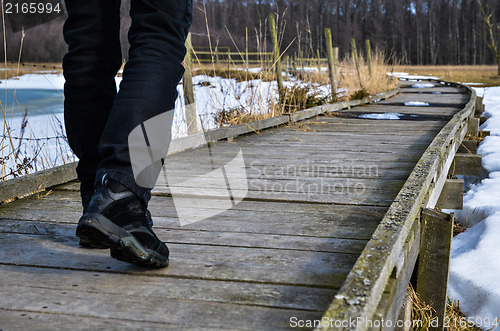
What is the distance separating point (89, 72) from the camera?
4.81 ft

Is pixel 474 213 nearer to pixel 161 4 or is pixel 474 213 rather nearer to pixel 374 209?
pixel 374 209

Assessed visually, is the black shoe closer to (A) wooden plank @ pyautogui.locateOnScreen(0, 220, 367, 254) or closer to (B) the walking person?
(B) the walking person

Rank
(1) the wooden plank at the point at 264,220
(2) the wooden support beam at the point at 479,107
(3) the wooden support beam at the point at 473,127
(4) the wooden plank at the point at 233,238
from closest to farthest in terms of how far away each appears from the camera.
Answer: (4) the wooden plank at the point at 233,238
(1) the wooden plank at the point at 264,220
(3) the wooden support beam at the point at 473,127
(2) the wooden support beam at the point at 479,107

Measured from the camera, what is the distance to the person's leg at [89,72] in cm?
140

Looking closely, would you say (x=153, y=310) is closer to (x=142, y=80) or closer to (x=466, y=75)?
(x=142, y=80)

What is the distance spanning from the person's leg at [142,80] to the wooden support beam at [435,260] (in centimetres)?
110

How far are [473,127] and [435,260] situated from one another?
417cm

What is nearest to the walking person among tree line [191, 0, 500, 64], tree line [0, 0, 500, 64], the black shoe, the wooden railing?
the black shoe

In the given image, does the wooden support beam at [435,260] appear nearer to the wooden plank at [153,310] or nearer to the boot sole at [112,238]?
the wooden plank at [153,310]

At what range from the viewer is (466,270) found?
106 inches

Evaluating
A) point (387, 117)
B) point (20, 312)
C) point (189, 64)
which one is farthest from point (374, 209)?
point (387, 117)

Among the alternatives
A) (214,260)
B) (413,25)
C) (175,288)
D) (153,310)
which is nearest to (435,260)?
(214,260)

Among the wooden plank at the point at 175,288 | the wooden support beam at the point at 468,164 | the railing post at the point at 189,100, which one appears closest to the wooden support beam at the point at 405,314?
the wooden plank at the point at 175,288

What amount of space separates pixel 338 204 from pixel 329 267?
0.71 meters
